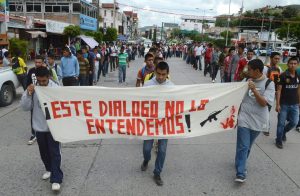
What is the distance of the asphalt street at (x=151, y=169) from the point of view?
13.8 ft

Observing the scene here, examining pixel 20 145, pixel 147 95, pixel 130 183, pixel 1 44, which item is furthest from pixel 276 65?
pixel 1 44

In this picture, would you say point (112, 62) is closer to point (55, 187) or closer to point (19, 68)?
point (19, 68)

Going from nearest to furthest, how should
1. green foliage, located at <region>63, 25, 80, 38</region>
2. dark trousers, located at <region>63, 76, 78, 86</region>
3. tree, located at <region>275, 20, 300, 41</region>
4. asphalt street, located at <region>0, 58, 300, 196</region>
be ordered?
asphalt street, located at <region>0, 58, 300, 196</region> < dark trousers, located at <region>63, 76, 78, 86</region> < green foliage, located at <region>63, 25, 80, 38</region> < tree, located at <region>275, 20, 300, 41</region>

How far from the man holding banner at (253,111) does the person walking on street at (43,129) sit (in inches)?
91.2

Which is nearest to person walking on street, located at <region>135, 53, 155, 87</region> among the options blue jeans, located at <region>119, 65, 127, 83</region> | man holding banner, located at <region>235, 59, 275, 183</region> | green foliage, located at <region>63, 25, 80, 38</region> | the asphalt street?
the asphalt street

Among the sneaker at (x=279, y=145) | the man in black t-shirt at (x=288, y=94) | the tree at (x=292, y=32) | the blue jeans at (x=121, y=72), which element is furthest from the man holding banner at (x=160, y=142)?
the tree at (x=292, y=32)

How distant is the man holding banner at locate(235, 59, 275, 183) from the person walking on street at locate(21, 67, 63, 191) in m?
2.32

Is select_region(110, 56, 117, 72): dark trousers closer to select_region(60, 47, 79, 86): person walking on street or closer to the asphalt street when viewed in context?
select_region(60, 47, 79, 86): person walking on street

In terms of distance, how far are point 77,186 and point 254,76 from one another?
2.68 meters

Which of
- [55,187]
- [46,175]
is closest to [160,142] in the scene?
[55,187]

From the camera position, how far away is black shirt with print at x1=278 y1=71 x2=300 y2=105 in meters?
5.80

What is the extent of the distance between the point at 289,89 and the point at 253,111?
1.87 meters

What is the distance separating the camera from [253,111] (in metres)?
4.31

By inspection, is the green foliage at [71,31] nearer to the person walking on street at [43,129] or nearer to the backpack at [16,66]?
the backpack at [16,66]
